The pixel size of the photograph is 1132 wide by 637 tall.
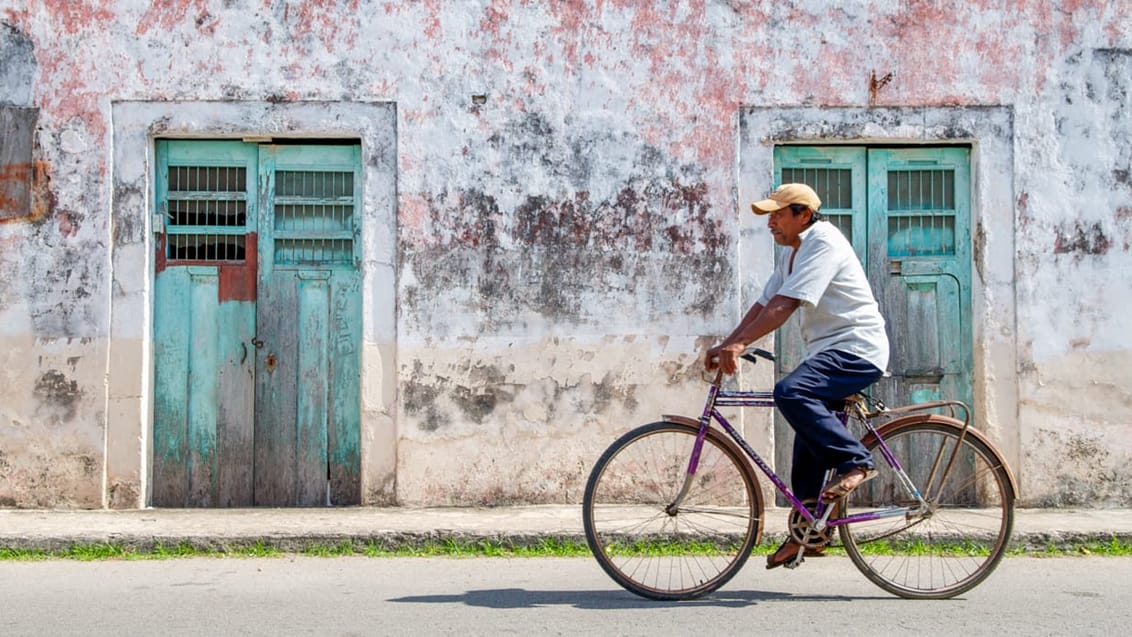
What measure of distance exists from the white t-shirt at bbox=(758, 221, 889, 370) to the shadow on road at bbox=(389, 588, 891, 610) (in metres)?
0.99

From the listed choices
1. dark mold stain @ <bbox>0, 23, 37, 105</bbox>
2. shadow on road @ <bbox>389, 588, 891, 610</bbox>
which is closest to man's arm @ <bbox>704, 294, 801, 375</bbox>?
shadow on road @ <bbox>389, 588, 891, 610</bbox>

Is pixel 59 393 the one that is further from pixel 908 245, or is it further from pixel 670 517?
pixel 908 245

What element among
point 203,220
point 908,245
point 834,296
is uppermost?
point 203,220

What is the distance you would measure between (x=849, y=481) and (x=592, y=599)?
114 cm

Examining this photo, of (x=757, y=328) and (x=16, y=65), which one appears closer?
(x=757, y=328)

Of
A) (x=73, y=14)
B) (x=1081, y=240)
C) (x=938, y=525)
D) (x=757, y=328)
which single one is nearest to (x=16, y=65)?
(x=73, y=14)

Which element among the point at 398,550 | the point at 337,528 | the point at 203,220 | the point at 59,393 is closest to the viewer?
the point at 398,550

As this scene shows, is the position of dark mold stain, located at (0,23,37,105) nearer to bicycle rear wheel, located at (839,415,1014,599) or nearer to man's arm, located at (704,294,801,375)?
man's arm, located at (704,294,801,375)

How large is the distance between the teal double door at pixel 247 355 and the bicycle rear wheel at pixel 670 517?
3137 mm

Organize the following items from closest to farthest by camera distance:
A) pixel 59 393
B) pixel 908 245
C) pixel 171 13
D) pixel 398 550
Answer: pixel 398 550 → pixel 59 393 → pixel 171 13 → pixel 908 245

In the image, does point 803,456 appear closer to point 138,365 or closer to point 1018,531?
point 1018,531

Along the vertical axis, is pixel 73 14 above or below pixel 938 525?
above

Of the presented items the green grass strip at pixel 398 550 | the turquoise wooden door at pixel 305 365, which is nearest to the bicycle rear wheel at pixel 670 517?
the green grass strip at pixel 398 550

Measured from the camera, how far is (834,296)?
192 inches
